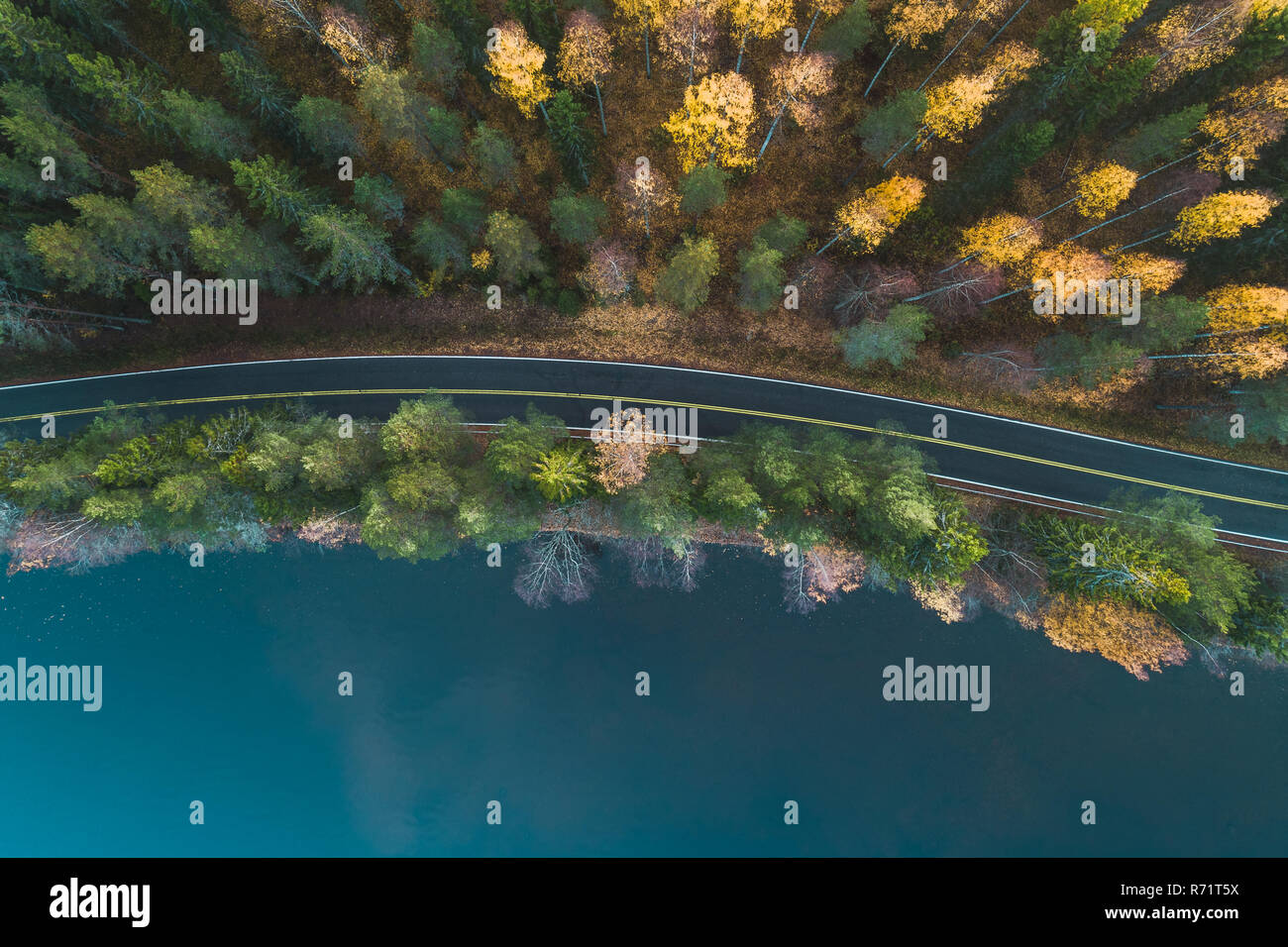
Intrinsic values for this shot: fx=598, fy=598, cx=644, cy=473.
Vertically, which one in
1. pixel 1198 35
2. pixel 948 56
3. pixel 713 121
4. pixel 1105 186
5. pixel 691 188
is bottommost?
pixel 1105 186

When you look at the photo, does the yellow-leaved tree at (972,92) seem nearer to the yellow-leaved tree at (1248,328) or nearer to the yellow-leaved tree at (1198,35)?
the yellow-leaved tree at (1198,35)

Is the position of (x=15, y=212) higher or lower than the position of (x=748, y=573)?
higher

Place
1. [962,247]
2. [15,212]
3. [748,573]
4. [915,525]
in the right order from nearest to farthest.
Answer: [915,525]
[15,212]
[962,247]
[748,573]

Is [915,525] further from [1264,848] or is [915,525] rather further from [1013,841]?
[1264,848]

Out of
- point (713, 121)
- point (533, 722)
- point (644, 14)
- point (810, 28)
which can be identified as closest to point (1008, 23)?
point (810, 28)

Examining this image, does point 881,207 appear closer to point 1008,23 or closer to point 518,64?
point 1008,23

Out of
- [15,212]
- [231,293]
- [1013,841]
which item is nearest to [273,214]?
[231,293]
